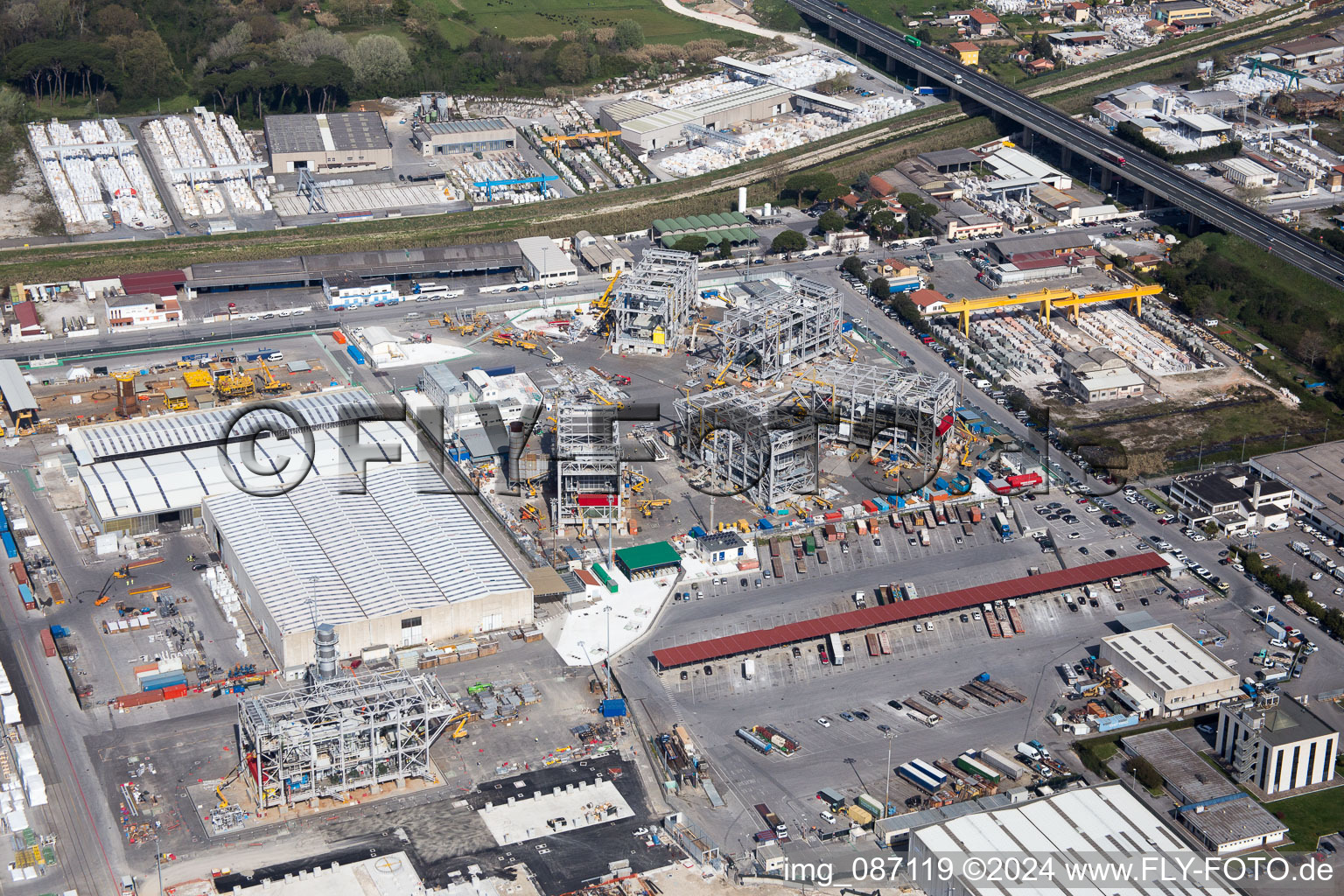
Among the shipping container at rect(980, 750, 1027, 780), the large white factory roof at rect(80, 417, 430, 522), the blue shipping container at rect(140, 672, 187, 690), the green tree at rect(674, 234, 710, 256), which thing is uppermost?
the large white factory roof at rect(80, 417, 430, 522)

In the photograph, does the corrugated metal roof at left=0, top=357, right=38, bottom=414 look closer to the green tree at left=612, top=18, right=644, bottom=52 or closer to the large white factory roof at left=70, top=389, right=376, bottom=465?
the large white factory roof at left=70, top=389, right=376, bottom=465

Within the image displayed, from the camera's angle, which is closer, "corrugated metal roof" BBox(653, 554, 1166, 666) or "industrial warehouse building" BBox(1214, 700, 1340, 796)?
"industrial warehouse building" BBox(1214, 700, 1340, 796)

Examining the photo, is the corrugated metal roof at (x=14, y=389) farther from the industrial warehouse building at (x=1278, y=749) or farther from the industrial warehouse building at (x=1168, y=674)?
the industrial warehouse building at (x=1278, y=749)

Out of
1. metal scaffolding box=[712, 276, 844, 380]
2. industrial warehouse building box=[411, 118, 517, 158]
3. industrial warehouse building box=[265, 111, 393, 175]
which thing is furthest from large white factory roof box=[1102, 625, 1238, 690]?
industrial warehouse building box=[265, 111, 393, 175]

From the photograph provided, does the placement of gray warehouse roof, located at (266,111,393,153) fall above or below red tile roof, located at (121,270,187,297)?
above

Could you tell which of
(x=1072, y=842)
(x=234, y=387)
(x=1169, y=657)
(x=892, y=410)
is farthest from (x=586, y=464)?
(x=1072, y=842)

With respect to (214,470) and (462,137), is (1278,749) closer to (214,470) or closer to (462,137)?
(214,470)

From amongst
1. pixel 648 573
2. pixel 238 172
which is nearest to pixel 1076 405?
pixel 648 573
